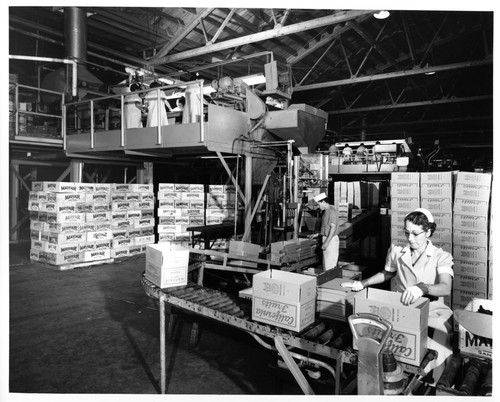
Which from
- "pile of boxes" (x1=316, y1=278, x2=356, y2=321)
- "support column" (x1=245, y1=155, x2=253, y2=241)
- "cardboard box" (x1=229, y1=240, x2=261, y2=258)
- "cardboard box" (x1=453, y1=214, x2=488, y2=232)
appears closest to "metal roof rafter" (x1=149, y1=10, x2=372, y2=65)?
"support column" (x1=245, y1=155, x2=253, y2=241)

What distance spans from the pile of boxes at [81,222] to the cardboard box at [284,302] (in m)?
7.30

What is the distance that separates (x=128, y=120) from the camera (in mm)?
8359

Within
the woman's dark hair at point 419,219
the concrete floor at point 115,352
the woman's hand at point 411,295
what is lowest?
the concrete floor at point 115,352

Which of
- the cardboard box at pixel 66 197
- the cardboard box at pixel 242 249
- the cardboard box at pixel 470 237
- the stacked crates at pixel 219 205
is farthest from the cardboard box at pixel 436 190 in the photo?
the cardboard box at pixel 66 197

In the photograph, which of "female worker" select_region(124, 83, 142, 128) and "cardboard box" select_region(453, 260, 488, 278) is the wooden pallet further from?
"cardboard box" select_region(453, 260, 488, 278)

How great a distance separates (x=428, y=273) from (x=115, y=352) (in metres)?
3.84

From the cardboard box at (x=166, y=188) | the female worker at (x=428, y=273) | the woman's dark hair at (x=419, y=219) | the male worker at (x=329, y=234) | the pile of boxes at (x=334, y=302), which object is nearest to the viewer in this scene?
the female worker at (x=428, y=273)

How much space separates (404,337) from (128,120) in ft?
25.0

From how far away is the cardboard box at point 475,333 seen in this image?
7.95 ft

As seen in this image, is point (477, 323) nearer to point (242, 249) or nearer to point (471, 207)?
point (471, 207)

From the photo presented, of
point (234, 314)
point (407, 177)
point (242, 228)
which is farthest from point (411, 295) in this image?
point (242, 228)

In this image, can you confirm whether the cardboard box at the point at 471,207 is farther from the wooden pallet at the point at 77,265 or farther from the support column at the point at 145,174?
the support column at the point at 145,174

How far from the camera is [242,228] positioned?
913 centimetres
